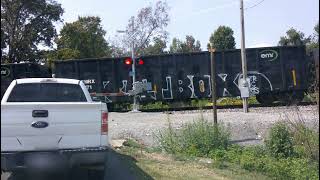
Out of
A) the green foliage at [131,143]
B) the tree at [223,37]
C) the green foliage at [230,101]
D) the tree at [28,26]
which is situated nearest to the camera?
the green foliage at [131,143]

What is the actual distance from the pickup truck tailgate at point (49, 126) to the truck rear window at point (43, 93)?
1872 mm

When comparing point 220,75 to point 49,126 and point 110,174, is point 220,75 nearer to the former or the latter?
point 110,174

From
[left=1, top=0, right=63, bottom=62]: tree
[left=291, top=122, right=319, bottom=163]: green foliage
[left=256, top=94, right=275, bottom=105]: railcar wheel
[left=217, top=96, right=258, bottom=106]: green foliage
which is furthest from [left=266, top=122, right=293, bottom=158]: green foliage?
[left=1, top=0, right=63, bottom=62]: tree

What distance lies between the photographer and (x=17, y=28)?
2111 inches

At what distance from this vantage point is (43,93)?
10305mm

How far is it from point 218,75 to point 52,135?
65.2 ft

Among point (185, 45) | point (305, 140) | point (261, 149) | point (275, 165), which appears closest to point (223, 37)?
point (185, 45)

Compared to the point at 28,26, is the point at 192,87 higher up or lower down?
lower down

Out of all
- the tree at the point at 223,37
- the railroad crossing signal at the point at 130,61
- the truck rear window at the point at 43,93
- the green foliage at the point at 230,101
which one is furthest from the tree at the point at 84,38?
the truck rear window at the point at 43,93

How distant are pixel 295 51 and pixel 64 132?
69.1 ft

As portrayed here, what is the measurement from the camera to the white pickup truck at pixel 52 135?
816 centimetres

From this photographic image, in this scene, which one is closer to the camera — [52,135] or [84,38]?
[52,135]

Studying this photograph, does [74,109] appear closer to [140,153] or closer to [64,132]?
[64,132]

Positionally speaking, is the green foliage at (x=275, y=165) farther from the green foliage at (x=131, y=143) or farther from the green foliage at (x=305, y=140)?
the green foliage at (x=131, y=143)
